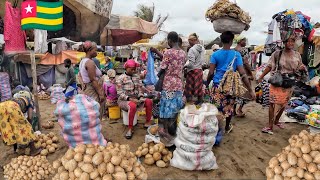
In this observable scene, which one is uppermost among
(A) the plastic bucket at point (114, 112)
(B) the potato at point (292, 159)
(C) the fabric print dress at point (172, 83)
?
(C) the fabric print dress at point (172, 83)

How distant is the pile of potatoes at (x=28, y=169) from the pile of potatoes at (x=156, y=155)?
1210 millimetres

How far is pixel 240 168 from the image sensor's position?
10.4 feet

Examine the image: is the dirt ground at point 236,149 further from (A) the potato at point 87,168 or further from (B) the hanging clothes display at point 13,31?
(B) the hanging clothes display at point 13,31

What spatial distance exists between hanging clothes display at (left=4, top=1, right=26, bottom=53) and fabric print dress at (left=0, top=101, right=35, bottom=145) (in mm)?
1252

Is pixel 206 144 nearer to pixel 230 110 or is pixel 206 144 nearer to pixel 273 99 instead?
pixel 230 110

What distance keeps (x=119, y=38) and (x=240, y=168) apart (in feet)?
18.3

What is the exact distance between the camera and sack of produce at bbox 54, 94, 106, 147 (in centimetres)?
302

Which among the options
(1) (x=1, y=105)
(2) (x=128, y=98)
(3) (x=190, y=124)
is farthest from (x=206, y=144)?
(1) (x=1, y=105)

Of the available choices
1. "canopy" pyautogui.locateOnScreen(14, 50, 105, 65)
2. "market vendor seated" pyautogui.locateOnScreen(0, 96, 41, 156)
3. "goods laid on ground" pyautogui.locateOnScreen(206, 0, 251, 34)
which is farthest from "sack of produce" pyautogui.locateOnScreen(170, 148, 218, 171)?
"canopy" pyautogui.locateOnScreen(14, 50, 105, 65)

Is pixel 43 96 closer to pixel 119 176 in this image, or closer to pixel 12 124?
pixel 12 124

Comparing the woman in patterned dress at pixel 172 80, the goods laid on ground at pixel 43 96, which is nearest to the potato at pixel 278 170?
the woman in patterned dress at pixel 172 80

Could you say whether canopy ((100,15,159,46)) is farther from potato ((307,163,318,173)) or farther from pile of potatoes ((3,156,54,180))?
potato ((307,163,318,173))

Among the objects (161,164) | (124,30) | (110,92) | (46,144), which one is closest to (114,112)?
(110,92)

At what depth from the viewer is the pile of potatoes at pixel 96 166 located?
2.00m
